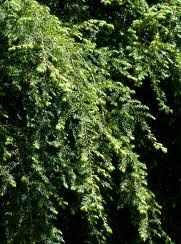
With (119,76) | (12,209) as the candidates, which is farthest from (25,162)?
(119,76)

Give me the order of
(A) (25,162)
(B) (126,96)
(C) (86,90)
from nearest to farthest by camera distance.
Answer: (C) (86,90), (A) (25,162), (B) (126,96)

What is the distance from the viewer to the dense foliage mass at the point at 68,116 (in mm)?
2061

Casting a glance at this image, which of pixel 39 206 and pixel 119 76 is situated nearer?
pixel 39 206

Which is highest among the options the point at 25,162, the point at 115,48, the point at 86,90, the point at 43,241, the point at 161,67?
the point at 115,48

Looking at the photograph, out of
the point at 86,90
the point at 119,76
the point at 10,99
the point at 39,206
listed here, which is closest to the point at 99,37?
the point at 119,76

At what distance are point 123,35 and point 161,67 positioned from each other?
410mm

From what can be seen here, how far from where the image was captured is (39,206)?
7.14ft

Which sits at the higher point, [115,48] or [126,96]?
[115,48]

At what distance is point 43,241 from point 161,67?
3.97ft

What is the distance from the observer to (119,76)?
9.27 feet

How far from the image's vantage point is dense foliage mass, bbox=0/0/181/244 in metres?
2.06

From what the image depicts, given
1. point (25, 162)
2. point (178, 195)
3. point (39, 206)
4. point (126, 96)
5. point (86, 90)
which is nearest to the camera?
point (86, 90)

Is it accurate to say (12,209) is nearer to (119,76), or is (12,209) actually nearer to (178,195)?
(119,76)

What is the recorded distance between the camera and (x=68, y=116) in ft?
6.97
